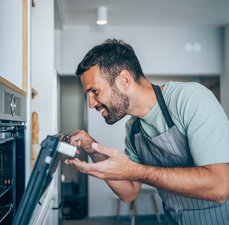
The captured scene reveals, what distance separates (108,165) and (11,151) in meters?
0.32

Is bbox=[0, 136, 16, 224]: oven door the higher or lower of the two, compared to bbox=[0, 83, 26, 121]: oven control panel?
lower

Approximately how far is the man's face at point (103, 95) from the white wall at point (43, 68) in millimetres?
1302

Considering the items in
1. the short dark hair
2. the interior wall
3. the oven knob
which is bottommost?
the interior wall

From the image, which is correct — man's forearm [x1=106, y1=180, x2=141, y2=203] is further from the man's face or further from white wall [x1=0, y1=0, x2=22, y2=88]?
white wall [x1=0, y1=0, x2=22, y2=88]

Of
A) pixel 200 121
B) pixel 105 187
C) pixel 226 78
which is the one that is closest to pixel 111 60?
pixel 200 121

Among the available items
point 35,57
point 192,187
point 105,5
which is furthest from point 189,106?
point 105,5

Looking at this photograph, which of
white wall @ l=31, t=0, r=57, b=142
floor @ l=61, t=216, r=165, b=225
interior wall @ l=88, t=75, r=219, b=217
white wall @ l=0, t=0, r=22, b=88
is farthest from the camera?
interior wall @ l=88, t=75, r=219, b=217

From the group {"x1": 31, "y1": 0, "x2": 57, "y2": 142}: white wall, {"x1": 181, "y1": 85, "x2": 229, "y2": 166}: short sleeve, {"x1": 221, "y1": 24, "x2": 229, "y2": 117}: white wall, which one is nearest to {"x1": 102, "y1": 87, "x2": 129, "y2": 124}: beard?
{"x1": 181, "y1": 85, "x2": 229, "y2": 166}: short sleeve

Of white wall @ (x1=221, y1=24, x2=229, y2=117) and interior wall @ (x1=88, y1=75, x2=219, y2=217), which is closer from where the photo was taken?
white wall @ (x1=221, y1=24, x2=229, y2=117)

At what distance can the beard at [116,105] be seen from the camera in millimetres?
1258

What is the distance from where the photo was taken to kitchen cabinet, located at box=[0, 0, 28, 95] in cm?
122

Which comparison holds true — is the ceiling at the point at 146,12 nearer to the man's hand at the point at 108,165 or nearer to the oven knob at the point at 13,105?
the oven knob at the point at 13,105

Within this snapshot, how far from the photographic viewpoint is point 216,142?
1044 millimetres

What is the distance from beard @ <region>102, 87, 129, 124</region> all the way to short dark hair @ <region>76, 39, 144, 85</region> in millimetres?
50
